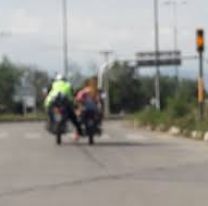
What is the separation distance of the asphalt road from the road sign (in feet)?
228

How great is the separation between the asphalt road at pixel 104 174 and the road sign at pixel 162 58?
69.6 metres

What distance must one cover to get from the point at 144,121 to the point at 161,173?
21372mm

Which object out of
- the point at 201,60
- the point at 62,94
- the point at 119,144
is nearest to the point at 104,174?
the point at 119,144

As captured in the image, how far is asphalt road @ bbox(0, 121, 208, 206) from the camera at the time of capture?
12.0 metres

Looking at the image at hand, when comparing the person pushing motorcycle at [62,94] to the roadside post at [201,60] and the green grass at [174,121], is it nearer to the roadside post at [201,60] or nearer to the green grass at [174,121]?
the green grass at [174,121]

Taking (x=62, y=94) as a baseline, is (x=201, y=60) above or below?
above

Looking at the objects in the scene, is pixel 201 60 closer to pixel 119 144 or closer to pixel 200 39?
pixel 200 39

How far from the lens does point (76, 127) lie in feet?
77.1

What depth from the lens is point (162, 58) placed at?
3716 inches

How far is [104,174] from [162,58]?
79662 millimetres

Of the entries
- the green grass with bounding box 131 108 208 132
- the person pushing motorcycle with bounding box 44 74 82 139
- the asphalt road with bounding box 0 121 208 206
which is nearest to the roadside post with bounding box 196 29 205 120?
the green grass with bounding box 131 108 208 132

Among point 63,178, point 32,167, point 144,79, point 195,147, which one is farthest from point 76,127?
point 144,79

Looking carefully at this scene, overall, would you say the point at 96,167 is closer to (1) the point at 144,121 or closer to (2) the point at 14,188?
(2) the point at 14,188

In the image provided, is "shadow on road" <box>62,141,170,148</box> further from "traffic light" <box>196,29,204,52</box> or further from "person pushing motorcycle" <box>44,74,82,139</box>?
"traffic light" <box>196,29,204,52</box>
